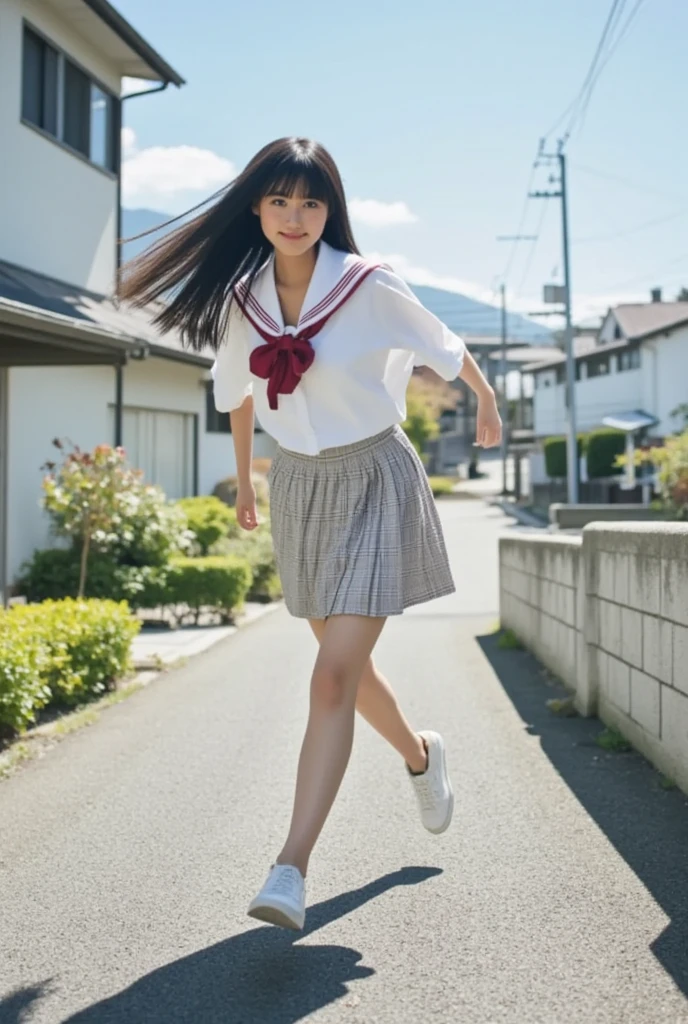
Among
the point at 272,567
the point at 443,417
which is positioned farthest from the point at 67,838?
the point at 443,417

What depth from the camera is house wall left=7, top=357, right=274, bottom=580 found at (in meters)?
11.7

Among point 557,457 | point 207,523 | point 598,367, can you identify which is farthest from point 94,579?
point 598,367

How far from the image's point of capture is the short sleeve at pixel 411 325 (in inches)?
133

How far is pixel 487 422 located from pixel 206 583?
866cm

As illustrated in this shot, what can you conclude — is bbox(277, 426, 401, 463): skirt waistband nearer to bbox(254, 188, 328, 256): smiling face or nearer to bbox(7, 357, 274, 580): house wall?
bbox(254, 188, 328, 256): smiling face

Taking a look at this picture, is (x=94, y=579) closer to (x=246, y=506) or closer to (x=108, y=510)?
(x=108, y=510)

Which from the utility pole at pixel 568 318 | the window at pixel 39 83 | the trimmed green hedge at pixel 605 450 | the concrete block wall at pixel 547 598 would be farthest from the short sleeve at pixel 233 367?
the trimmed green hedge at pixel 605 450

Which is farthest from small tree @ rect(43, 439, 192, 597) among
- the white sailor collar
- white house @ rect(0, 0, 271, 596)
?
the white sailor collar

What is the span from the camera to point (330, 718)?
3.15 metres

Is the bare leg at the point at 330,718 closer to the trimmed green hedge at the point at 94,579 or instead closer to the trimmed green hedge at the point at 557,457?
the trimmed green hedge at the point at 94,579

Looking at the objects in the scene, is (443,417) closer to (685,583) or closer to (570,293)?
(570,293)

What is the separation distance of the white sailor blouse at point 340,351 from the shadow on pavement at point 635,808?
159 cm

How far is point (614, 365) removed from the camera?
49062 mm

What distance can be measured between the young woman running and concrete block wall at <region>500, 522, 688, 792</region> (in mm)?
1357
